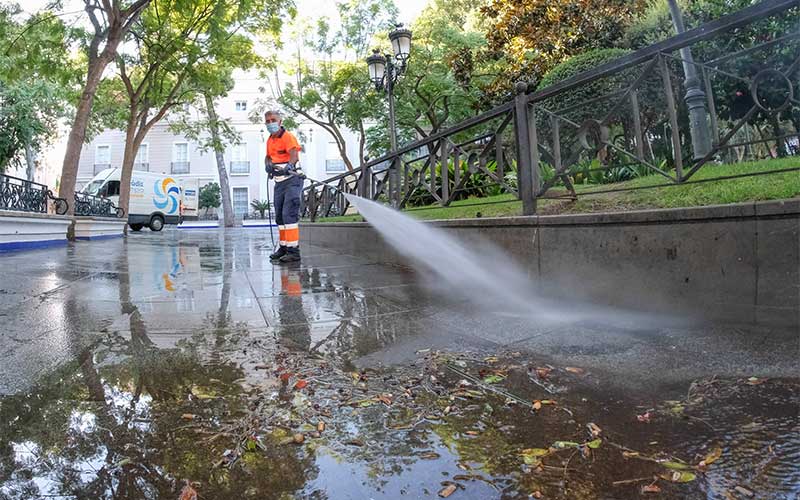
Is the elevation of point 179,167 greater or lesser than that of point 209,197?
greater

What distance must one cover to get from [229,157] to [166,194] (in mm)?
16008

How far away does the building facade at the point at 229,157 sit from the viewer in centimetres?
4003

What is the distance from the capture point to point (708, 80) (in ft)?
11.1

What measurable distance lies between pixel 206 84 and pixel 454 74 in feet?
28.5

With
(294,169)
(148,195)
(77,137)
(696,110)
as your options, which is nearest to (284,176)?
(294,169)

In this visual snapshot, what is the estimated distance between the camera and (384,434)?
156 centimetres

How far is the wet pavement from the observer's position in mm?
1289

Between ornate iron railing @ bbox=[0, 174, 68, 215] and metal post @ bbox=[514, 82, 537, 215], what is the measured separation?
940 cm

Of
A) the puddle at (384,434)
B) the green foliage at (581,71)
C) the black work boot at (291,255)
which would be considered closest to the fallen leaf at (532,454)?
the puddle at (384,434)

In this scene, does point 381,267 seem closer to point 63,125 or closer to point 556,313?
point 556,313

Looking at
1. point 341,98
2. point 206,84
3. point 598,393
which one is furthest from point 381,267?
point 341,98

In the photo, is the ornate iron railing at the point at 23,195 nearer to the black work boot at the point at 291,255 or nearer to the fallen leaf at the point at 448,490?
the black work boot at the point at 291,255

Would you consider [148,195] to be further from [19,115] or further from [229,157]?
[229,157]

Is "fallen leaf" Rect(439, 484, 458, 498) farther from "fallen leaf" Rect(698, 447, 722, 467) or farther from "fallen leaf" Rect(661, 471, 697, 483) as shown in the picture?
"fallen leaf" Rect(698, 447, 722, 467)
